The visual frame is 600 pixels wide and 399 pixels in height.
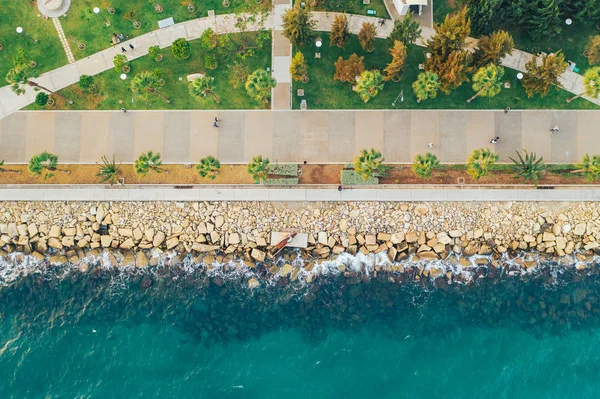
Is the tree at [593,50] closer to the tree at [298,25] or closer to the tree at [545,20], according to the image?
the tree at [545,20]

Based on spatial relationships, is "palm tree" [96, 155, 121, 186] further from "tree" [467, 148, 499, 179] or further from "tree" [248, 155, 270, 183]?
"tree" [467, 148, 499, 179]

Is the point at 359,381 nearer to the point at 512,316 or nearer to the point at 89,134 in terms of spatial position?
the point at 512,316

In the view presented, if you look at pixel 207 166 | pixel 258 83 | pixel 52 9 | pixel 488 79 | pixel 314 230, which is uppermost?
pixel 52 9

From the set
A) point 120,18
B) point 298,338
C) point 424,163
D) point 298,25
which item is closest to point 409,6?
point 298,25

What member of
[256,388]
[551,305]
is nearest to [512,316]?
[551,305]

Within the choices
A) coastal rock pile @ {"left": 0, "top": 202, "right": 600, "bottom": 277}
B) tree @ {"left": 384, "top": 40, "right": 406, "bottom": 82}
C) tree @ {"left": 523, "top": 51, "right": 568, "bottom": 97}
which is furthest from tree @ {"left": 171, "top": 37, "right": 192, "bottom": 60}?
tree @ {"left": 523, "top": 51, "right": 568, "bottom": 97}

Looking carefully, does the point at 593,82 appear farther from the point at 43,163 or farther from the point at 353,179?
the point at 43,163
